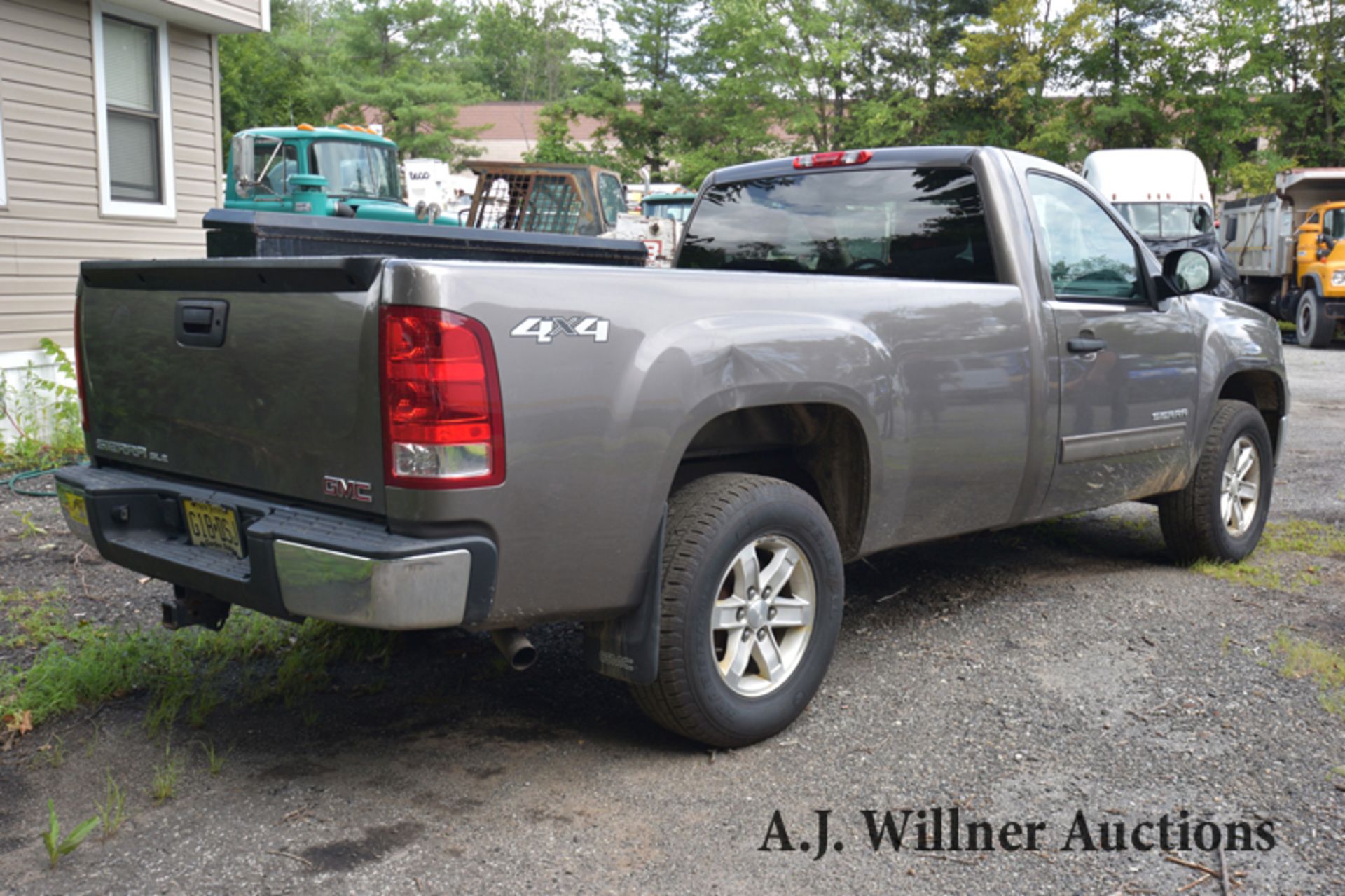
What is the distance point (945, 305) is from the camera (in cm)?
420

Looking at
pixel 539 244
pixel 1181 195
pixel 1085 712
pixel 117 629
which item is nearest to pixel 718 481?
pixel 1085 712

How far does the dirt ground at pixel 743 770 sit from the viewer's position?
2914 mm

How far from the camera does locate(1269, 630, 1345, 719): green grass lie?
403 cm

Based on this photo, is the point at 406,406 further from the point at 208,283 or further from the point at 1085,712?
the point at 1085,712

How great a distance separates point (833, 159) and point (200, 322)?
107 inches

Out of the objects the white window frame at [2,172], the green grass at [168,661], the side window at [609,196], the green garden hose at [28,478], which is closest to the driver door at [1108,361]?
the green grass at [168,661]

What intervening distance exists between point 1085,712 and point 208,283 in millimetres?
2999

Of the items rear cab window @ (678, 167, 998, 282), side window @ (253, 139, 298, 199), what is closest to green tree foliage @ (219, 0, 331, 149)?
side window @ (253, 139, 298, 199)

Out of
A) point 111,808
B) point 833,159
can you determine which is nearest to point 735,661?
point 111,808

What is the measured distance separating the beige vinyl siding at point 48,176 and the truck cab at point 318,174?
269 cm

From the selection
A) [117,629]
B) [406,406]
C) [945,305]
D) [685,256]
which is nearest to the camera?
[406,406]

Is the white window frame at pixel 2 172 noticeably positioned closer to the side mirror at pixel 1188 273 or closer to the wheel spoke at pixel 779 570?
the wheel spoke at pixel 779 570

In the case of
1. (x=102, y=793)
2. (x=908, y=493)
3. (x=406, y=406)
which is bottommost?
(x=102, y=793)

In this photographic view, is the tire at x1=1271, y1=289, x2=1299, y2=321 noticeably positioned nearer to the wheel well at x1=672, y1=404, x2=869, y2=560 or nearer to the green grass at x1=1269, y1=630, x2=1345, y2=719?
the green grass at x1=1269, y1=630, x2=1345, y2=719
